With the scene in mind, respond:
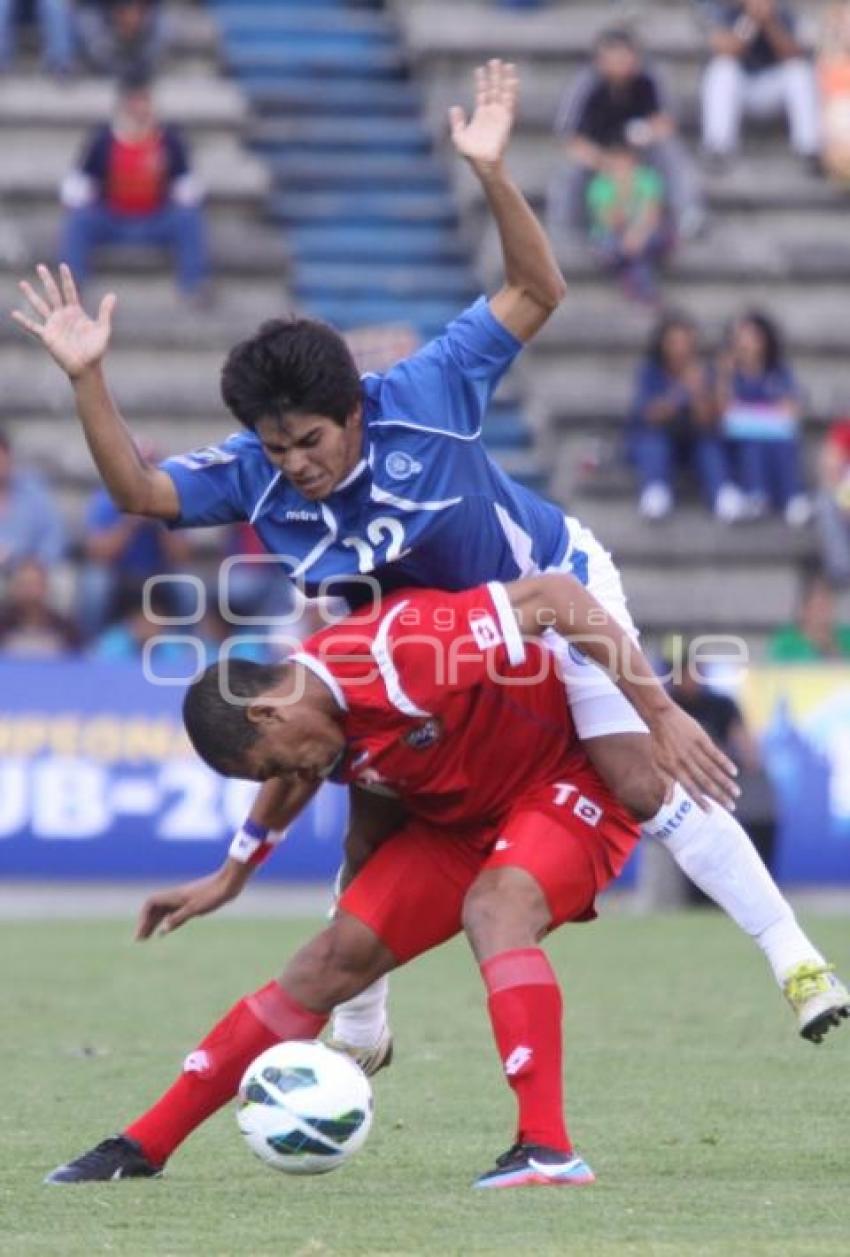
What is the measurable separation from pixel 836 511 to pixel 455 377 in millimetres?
12661

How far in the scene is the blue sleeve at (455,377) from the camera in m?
7.05

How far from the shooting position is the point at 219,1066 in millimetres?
6875

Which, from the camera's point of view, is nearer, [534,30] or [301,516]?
[301,516]

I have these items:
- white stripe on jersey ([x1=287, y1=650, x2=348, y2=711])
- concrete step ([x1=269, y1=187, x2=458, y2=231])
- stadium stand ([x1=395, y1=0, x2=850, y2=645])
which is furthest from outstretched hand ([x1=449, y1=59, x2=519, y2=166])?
concrete step ([x1=269, y1=187, x2=458, y2=231])

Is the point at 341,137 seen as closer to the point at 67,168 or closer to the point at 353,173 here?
the point at 353,173

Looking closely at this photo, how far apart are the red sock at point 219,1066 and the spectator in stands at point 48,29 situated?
1507cm

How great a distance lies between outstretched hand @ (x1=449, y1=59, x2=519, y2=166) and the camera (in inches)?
283

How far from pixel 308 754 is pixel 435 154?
16688 millimetres

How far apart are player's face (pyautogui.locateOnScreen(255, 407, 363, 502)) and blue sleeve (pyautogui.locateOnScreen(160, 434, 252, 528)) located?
0.66 feet

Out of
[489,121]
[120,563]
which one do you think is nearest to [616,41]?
[120,563]

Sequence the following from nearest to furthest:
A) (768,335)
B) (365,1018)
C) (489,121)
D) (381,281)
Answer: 1. (489,121)
2. (365,1018)
3. (768,335)
4. (381,281)

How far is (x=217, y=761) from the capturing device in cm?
659

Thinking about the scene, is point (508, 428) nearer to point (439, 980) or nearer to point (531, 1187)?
point (439, 980)

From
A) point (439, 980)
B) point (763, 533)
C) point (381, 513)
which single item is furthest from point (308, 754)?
point (763, 533)
